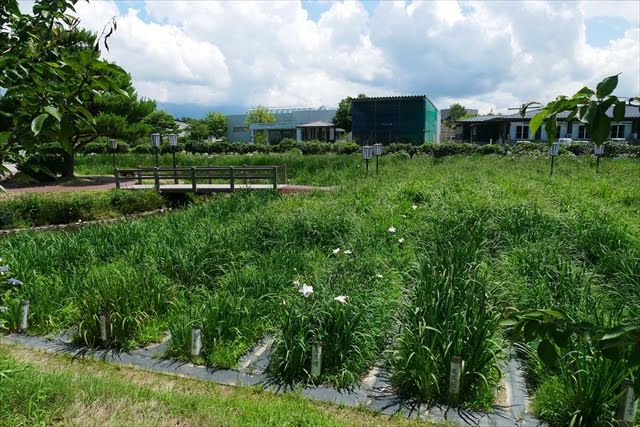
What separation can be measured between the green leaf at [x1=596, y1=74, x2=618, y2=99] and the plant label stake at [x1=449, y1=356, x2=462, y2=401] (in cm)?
210

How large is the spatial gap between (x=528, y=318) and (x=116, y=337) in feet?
11.9

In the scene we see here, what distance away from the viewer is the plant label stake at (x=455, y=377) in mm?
2836

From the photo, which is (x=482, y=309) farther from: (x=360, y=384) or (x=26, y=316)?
(x=26, y=316)

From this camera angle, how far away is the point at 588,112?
1.10 m

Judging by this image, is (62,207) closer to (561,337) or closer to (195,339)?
(195,339)

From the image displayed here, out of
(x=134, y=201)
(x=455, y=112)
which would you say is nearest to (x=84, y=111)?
(x=134, y=201)

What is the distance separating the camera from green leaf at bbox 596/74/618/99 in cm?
109

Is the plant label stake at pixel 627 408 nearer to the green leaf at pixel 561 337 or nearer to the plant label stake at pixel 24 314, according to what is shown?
the green leaf at pixel 561 337

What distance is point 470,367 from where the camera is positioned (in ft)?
9.98

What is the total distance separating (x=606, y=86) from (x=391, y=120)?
43384mm

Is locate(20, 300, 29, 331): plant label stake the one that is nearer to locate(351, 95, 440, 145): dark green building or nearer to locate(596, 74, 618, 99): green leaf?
locate(596, 74, 618, 99): green leaf

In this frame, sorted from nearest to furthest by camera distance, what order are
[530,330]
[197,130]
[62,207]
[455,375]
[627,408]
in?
1. [530,330]
2. [627,408]
3. [455,375]
4. [62,207]
5. [197,130]

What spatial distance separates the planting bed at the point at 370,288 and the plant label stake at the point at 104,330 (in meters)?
0.05

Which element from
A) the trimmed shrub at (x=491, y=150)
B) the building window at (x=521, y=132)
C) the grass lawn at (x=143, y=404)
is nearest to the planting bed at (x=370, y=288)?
the grass lawn at (x=143, y=404)
